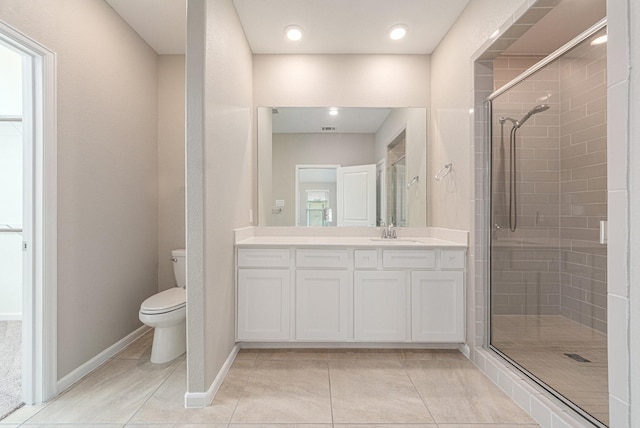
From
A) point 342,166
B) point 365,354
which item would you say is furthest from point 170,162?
point 365,354

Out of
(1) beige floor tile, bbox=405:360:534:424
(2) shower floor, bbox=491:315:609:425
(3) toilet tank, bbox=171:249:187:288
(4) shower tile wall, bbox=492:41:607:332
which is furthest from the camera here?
(3) toilet tank, bbox=171:249:187:288

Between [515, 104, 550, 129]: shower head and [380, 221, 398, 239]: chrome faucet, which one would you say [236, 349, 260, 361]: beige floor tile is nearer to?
[380, 221, 398, 239]: chrome faucet

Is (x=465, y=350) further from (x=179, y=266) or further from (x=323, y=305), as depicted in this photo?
(x=179, y=266)

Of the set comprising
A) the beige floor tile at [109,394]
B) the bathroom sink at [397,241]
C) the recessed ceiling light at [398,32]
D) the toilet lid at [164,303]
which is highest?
the recessed ceiling light at [398,32]

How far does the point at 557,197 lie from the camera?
218 centimetres

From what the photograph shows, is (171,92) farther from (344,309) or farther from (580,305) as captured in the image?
(580,305)

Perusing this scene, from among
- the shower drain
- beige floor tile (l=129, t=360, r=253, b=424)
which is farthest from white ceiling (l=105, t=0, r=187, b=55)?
the shower drain

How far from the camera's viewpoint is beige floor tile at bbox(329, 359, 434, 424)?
178 cm

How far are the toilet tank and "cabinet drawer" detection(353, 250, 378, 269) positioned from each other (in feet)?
5.09

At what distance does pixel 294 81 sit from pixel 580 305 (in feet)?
9.16

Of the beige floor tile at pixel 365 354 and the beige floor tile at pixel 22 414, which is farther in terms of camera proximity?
the beige floor tile at pixel 365 354

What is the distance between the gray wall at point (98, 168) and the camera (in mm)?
2031

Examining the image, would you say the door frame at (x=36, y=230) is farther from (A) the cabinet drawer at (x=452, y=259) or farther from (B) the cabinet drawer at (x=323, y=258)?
(A) the cabinet drawer at (x=452, y=259)

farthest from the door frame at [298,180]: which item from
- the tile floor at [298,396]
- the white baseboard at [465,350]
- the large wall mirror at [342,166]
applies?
the white baseboard at [465,350]
